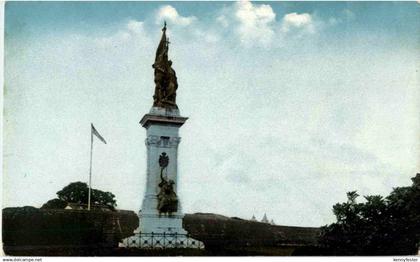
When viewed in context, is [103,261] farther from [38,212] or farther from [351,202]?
[38,212]

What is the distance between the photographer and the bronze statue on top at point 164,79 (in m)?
20.7

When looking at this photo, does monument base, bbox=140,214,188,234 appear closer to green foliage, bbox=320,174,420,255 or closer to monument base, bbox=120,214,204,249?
monument base, bbox=120,214,204,249

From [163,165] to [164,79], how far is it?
3.47 meters

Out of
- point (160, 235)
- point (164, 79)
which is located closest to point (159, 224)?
point (160, 235)

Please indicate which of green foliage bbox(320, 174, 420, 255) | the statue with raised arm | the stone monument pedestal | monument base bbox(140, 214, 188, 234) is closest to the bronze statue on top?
the stone monument pedestal

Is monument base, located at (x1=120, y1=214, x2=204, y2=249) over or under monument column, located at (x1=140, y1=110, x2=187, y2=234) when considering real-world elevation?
under

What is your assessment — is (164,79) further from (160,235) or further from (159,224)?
(160,235)

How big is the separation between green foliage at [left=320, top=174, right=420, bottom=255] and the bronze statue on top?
758 centimetres

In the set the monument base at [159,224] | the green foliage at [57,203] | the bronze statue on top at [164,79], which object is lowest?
the green foliage at [57,203]

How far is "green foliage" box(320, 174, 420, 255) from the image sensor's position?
59.5 ft

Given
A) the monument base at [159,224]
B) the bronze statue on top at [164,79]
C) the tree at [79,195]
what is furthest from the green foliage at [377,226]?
the tree at [79,195]

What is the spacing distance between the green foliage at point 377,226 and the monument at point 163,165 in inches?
203

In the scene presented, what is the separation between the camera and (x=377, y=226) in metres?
18.9

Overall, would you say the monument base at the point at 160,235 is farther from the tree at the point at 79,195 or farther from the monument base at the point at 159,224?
the tree at the point at 79,195
